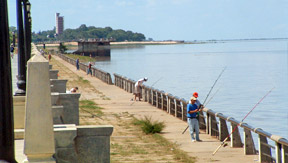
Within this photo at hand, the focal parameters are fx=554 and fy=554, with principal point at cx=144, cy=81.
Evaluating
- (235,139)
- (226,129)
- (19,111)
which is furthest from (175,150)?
(19,111)

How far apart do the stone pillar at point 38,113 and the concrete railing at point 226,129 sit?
6888mm

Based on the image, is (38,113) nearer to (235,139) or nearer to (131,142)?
(235,139)

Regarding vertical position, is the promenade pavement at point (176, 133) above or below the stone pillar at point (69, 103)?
below

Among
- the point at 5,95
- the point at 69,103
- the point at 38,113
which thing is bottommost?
the point at 69,103

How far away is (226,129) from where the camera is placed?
1814 cm

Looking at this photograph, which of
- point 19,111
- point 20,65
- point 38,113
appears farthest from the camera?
A: point 20,65

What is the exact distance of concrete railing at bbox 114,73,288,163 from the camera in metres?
13.4

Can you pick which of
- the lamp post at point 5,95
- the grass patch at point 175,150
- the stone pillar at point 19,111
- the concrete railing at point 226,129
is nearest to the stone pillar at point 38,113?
the lamp post at point 5,95

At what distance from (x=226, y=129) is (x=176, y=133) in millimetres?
2312

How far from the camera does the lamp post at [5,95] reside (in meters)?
5.38

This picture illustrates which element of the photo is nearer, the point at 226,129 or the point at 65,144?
the point at 65,144

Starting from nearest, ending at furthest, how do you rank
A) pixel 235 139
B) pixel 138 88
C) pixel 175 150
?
pixel 175 150 < pixel 235 139 < pixel 138 88

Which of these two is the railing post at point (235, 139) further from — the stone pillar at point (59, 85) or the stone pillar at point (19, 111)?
the stone pillar at point (19, 111)

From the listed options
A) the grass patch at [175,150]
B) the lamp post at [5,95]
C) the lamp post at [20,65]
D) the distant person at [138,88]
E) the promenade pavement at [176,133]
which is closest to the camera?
the lamp post at [5,95]
